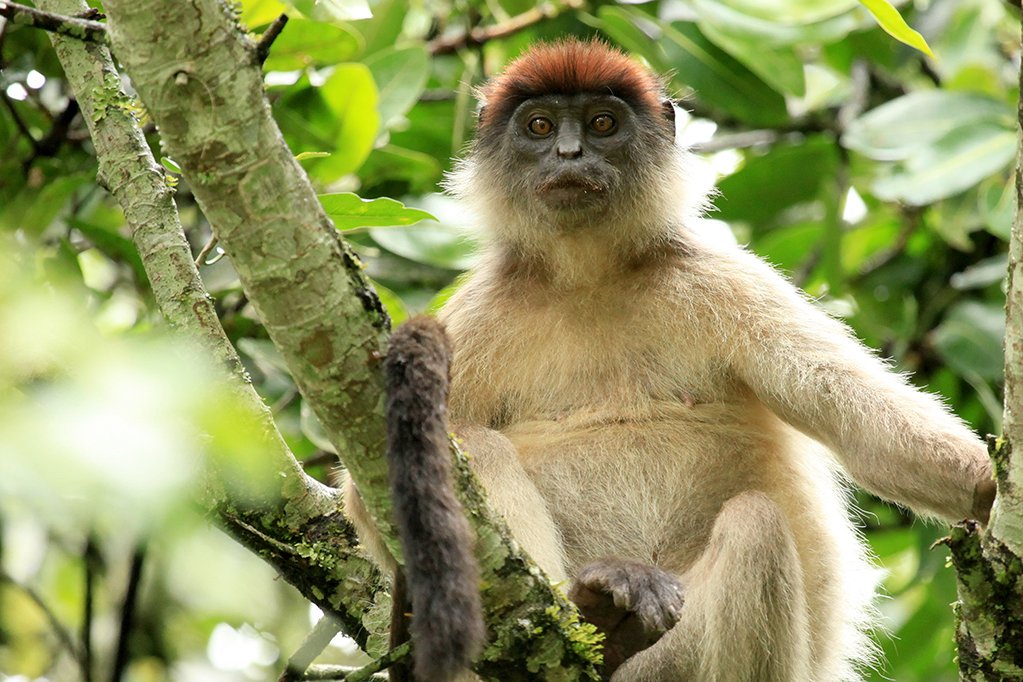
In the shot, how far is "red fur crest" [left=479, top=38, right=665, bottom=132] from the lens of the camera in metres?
5.30

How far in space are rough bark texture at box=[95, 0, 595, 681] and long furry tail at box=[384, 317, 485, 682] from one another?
0.29 feet

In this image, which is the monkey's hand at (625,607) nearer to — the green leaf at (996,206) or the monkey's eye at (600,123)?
the monkey's eye at (600,123)

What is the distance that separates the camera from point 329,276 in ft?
9.69

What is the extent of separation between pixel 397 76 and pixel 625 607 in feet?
9.73

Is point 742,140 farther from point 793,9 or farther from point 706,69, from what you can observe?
point 793,9

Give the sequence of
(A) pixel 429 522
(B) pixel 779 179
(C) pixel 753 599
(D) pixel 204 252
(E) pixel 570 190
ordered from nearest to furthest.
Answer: (A) pixel 429 522 → (D) pixel 204 252 → (C) pixel 753 599 → (E) pixel 570 190 → (B) pixel 779 179

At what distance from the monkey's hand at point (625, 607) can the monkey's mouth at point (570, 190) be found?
5.47 feet

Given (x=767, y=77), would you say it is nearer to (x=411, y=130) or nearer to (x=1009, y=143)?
(x=1009, y=143)

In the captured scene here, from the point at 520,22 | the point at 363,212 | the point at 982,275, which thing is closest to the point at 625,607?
the point at 363,212

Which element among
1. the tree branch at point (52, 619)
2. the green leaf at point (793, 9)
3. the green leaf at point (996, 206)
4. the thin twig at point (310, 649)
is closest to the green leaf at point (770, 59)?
the green leaf at point (793, 9)

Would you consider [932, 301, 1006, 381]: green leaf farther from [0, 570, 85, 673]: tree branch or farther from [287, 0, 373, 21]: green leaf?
[0, 570, 85, 673]: tree branch

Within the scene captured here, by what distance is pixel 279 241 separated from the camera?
2875 mm

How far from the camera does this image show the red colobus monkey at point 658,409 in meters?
4.00

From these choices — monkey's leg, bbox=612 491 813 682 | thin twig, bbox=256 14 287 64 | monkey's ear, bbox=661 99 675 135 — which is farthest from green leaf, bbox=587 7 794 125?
thin twig, bbox=256 14 287 64
